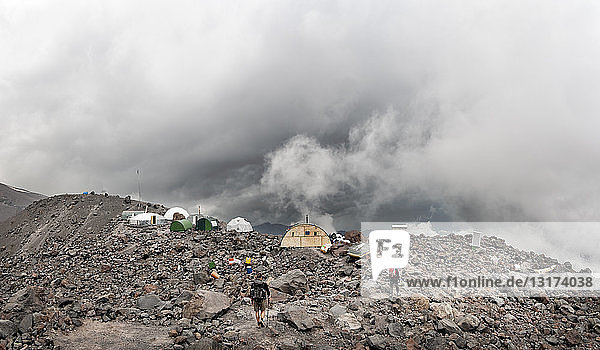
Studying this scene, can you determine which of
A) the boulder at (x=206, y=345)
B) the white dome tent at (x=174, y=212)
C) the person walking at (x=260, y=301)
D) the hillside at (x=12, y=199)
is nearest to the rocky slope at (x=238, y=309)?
the boulder at (x=206, y=345)

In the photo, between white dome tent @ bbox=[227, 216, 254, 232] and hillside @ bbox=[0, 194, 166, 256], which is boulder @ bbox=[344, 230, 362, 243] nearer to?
white dome tent @ bbox=[227, 216, 254, 232]

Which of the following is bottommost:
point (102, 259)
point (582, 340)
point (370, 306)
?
point (582, 340)

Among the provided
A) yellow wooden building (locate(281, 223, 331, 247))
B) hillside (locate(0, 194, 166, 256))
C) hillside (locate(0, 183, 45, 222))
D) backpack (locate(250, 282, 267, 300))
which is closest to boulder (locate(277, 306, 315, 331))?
backpack (locate(250, 282, 267, 300))

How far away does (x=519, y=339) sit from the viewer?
690 inches

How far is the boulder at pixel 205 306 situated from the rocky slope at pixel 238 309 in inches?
2.1

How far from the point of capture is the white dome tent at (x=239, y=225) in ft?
123

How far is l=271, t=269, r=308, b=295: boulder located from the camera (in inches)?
842

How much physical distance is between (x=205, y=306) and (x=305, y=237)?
13.1m

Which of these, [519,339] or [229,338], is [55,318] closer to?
[229,338]

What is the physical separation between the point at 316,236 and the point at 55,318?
17881mm

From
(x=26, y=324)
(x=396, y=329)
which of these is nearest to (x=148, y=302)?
(x=26, y=324)

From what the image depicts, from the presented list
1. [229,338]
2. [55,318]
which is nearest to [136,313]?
[55,318]

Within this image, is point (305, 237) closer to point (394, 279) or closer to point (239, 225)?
point (239, 225)

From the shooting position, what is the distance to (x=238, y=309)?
19.2m
